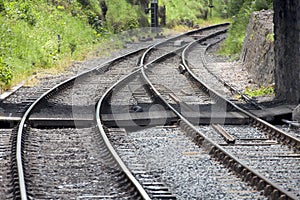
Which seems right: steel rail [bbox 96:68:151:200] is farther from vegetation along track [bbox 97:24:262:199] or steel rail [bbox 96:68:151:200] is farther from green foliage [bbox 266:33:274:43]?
green foliage [bbox 266:33:274:43]

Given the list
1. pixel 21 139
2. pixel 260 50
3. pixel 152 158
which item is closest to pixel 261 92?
pixel 260 50

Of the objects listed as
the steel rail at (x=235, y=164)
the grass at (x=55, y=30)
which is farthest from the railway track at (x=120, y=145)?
the grass at (x=55, y=30)

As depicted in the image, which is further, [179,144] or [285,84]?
[285,84]

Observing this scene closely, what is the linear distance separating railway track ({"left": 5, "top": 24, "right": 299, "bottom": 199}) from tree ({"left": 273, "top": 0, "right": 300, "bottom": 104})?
4.61 ft

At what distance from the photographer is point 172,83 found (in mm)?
19047

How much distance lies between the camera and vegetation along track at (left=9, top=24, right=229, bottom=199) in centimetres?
817

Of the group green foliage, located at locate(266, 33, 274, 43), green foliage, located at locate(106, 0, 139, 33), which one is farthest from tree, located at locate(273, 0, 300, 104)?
green foliage, located at locate(106, 0, 139, 33)

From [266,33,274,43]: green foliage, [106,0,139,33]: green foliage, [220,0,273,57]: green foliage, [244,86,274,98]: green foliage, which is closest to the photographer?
[244,86,274,98]: green foliage

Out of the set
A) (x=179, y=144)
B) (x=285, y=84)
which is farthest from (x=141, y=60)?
(x=179, y=144)

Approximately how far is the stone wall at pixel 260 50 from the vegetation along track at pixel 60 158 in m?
4.91

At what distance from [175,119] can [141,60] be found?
38.6 feet

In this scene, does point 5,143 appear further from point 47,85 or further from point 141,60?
point 141,60

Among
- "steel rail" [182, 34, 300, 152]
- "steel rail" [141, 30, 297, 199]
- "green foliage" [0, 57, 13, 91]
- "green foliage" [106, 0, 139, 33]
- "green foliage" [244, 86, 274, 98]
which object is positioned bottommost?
"green foliage" [106, 0, 139, 33]

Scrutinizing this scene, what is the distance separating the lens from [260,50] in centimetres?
2005
